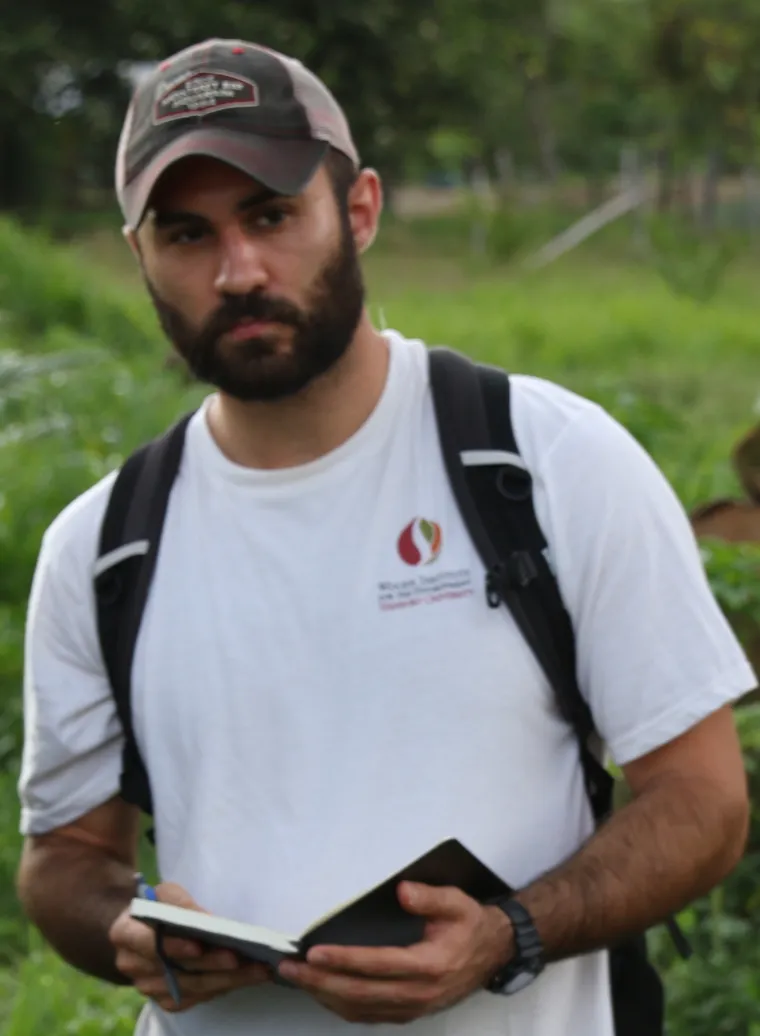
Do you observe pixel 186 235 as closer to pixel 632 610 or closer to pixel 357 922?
pixel 632 610

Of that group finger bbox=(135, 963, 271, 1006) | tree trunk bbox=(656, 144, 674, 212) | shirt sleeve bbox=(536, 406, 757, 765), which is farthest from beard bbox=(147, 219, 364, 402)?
tree trunk bbox=(656, 144, 674, 212)

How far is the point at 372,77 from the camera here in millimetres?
22688

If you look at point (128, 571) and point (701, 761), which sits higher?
point (128, 571)

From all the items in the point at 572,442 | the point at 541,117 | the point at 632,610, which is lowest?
the point at 541,117

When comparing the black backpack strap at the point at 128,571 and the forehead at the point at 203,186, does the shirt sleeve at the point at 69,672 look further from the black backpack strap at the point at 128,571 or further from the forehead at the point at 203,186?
the forehead at the point at 203,186

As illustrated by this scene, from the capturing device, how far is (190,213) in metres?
2.38

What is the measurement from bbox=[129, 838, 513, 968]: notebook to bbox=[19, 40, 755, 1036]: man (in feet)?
0.10

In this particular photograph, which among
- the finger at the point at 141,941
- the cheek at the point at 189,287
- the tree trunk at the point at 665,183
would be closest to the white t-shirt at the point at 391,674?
the finger at the point at 141,941

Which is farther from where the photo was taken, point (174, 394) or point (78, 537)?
point (174, 394)

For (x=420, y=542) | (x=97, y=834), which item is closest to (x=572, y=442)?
(x=420, y=542)

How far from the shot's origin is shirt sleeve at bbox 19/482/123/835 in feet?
7.92

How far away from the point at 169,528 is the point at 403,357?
0.38 metres

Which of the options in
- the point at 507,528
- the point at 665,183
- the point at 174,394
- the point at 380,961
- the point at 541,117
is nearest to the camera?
the point at 380,961

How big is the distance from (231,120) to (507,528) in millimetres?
635
